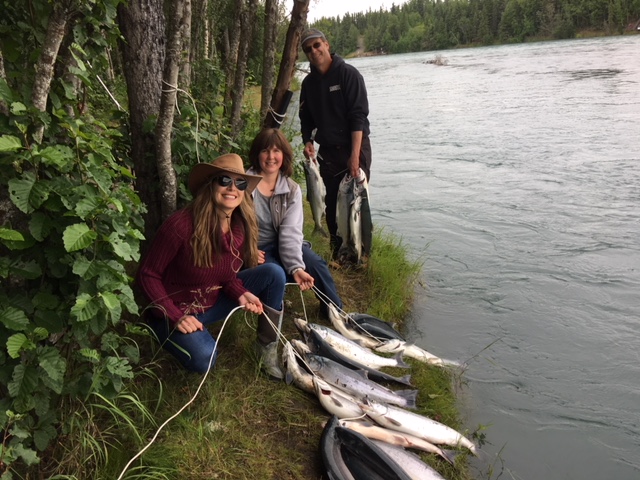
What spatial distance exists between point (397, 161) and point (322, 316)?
375 inches

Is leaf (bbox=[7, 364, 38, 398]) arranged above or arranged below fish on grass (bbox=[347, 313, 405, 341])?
above

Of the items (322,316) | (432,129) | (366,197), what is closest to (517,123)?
(432,129)

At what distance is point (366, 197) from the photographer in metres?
5.81

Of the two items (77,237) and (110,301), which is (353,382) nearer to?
(110,301)

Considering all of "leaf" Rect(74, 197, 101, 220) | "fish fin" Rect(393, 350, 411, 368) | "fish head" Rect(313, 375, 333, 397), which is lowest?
"fish fin" Rect(393, 350, 411, 368)

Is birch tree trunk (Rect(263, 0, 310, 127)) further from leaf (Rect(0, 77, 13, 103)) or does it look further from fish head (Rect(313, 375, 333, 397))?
leaf (Rect(0, 77, 13, 103))

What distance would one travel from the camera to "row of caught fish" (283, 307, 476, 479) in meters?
3.34

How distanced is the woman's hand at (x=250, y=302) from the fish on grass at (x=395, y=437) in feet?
3.06

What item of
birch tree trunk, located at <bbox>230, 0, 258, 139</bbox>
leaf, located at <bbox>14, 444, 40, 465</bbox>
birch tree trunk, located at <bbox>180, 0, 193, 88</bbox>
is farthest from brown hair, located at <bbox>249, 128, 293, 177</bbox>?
leaf, located at <bbox>14, 444, 40, 465</bbox>

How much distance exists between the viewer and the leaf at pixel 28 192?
241cm

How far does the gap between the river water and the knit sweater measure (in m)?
2.35

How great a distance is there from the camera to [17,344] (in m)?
2.41

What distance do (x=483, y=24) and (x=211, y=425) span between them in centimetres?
9900

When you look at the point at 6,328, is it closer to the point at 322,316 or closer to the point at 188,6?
the point at 188,6
